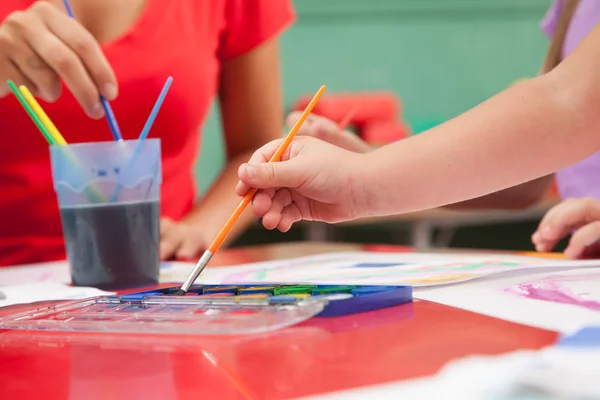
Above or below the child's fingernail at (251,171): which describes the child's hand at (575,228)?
below

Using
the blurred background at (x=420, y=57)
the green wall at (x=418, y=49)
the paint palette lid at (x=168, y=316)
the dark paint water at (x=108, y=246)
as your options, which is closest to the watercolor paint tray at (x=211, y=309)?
the paint palette lid at (x=168, y=316)

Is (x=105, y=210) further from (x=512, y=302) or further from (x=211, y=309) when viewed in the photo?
(x=512, y=302)

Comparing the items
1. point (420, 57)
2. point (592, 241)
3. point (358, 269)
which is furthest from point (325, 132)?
point (420, 57)

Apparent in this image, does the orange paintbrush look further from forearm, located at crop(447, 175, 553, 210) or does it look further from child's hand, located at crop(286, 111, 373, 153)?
forearm, located at crop(447, 175, 553, 210)

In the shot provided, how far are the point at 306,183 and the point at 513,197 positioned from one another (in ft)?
1.61

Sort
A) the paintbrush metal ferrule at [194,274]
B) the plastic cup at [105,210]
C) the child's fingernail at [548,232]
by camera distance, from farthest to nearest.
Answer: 1. the child's fingernail at [548,232]
2. the plastic cup at [105,210]
3. the paintbrush metal ferrule at [194,274]

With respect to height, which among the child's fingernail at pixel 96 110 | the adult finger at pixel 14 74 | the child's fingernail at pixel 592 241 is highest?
the adult finger at pixel 14 74

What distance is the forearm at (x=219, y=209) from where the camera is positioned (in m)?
0.95

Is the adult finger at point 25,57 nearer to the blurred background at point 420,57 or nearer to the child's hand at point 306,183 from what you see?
the child's hand at point 306,183

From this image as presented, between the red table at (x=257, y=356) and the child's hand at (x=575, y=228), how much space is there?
0.87 ft

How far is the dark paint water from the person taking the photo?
606 mm

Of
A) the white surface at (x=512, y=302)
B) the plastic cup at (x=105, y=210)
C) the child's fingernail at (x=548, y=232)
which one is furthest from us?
the child's fingernail at (x=548, y=232)

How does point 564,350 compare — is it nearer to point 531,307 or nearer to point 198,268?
point 531,307

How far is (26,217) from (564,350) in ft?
2.63
